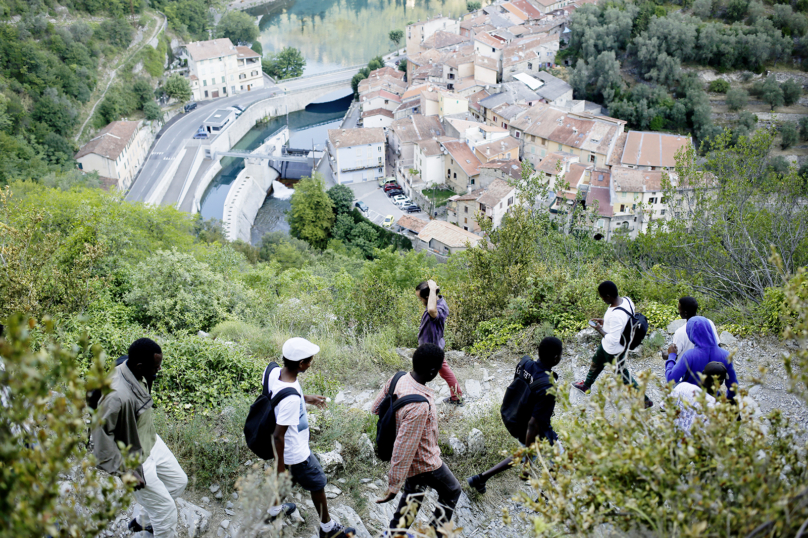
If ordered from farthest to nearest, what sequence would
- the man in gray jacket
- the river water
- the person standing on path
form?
the river water → the person standing on path → the man in gray jacket

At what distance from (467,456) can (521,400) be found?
1190 mm

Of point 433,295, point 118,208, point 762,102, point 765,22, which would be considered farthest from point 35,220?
point 765,22

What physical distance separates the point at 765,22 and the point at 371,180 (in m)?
36.0

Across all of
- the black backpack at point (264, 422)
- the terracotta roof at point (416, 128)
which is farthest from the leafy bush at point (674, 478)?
the terracotta roof at point (416, 128)

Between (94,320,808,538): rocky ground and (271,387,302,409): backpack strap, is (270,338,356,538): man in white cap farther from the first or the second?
(94,320,808,538): rocky ground

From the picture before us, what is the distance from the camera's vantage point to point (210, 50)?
159 feet

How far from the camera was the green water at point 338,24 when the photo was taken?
60562mm

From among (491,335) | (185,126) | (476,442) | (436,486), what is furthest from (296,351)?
(185,126)

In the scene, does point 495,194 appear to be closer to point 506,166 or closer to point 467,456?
point 506,166

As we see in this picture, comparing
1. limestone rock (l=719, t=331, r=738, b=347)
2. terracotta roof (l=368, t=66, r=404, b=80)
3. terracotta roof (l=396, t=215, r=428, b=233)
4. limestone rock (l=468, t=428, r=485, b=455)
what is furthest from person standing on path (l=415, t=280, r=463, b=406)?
terracotta roof (l=368, t=66, r=404, b=80)

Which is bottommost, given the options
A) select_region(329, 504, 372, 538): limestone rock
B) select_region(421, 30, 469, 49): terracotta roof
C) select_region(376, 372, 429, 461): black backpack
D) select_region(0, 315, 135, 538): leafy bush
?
select_region(421, 30, 469, 49): terracotta roof

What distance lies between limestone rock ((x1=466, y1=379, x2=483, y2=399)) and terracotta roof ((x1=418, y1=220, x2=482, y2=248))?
21812mm

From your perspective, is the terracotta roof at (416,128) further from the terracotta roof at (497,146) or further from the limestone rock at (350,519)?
the limestone rock at (350,519)

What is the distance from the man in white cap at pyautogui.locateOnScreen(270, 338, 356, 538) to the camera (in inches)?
132
